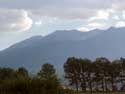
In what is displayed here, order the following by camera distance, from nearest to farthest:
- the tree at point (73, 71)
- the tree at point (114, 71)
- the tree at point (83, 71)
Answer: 1. the tree at point (73, 71)
2. the tree at point (83, 71)
3. the tree at point (114, 71)

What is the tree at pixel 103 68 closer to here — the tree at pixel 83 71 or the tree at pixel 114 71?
the tree at pixel 114 71

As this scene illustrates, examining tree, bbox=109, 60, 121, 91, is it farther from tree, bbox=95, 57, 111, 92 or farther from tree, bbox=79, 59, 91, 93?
tree, bbox=79, 59, 91, 93

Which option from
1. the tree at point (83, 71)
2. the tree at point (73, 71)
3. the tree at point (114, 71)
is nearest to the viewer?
the tree at point (73, 71)

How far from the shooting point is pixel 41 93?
3631 cm

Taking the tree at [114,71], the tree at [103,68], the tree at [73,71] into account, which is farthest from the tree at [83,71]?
the tree at [114,71]

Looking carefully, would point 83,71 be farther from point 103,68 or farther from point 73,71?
point 103,68

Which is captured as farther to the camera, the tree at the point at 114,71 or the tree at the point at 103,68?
the tree at the point at 114,71

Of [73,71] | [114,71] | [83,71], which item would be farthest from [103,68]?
[73,71]

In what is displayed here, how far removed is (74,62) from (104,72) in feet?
22.7

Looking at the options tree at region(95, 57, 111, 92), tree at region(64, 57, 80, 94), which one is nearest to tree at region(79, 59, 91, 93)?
tree at region(64, 57, 80, 94)

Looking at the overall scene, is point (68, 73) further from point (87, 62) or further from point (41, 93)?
point (41, 93)

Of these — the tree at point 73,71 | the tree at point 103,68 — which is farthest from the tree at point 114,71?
the tree at point 73,71

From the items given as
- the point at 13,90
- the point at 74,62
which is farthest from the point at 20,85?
the point at 74,62

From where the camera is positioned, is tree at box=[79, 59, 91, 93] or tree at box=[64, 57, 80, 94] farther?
tree at box=[79, 59, 91, 93]
